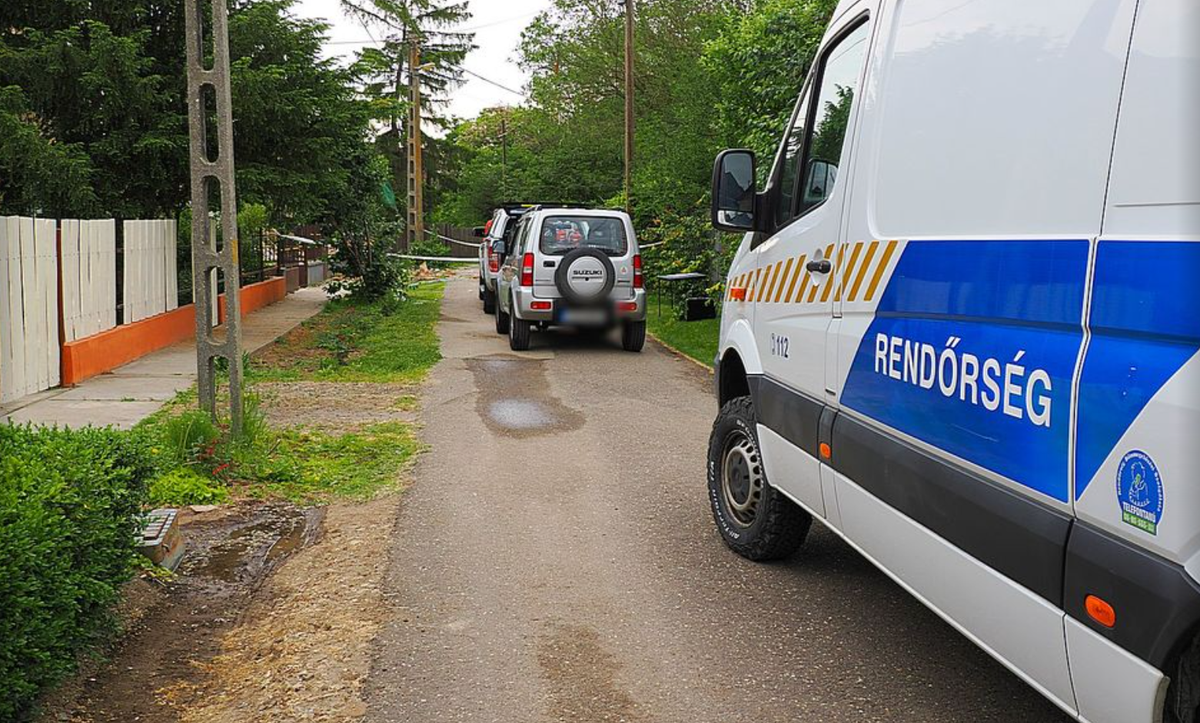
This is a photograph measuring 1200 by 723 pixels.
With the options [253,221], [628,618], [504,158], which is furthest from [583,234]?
[504,158]

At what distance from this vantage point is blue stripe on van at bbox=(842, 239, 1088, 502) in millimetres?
→ 2836

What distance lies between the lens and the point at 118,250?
12594mm

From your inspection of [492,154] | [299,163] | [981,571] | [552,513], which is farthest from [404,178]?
[981,571]

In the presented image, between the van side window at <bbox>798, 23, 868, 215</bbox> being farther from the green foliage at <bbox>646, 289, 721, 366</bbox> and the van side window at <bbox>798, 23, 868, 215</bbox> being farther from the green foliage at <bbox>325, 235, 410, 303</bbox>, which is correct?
the green foliage at <bbox>325, 235, 410, 303</bbox>

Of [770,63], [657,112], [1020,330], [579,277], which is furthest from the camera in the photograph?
[657,112]

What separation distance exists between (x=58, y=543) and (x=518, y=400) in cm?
759

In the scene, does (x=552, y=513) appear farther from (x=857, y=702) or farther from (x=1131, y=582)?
(x=1131, y=582)

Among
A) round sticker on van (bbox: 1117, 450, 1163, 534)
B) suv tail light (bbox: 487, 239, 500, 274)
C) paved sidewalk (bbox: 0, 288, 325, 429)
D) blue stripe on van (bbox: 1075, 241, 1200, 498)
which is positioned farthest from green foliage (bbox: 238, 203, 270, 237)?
round sticker on van (bbox: 1117, 450, 1163, 534)

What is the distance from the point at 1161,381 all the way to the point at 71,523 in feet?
11.1

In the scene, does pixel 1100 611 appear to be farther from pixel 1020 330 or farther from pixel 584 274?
pixel 584 274

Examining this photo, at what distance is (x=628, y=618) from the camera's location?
507 cm

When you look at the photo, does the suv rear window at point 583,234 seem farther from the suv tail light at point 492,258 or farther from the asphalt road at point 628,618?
the asphalt road at point 628,618

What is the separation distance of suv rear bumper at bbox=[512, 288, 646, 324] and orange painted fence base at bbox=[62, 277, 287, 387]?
4.01 m

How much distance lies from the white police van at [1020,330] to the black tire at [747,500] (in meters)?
0.76
